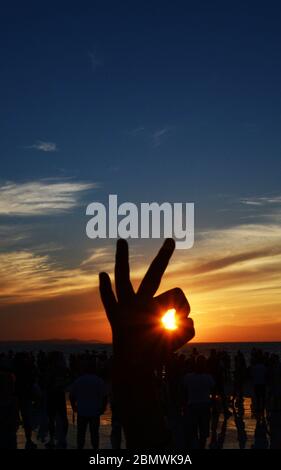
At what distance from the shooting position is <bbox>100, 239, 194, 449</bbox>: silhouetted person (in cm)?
581

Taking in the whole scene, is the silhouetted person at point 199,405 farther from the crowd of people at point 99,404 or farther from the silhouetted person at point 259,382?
the silhouetted person at point 259,382

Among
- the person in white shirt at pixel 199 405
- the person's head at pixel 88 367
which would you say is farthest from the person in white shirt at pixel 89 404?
the person in white shirt at pixel 199 405

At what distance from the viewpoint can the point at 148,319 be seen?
233 inches

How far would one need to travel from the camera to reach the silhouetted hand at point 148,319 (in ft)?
19.3

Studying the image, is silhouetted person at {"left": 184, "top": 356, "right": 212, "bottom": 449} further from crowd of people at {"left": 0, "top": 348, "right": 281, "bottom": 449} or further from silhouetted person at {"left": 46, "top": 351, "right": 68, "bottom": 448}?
silhouetted person at {"left": 46, "top": 351, "right": 68, "bottom": 448}

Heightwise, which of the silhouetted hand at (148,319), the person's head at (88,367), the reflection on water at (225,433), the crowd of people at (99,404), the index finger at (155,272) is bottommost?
the reflection on water at (225,433)

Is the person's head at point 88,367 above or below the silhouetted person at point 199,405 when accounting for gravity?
above

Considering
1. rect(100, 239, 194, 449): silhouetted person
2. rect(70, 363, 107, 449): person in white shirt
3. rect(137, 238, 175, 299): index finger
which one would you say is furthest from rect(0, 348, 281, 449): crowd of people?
rect(137, 238, 175, 299): index finger

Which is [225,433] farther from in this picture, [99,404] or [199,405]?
[99,404]

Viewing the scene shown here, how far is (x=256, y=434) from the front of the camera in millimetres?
15891

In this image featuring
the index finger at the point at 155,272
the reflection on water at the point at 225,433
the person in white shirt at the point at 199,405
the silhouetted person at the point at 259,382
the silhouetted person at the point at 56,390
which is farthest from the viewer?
the silhouetted person at the point at 259,382

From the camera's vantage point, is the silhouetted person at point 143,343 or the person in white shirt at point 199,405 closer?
the silhouetted person at point 143,343

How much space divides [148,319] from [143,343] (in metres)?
0.21
